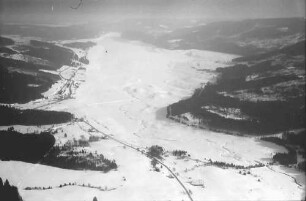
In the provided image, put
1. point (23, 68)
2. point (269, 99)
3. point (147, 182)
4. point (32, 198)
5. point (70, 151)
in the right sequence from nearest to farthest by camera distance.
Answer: point (32, 198) → point (147, 182) → point (70, 151) → point (269, 99) → point (23, 68)

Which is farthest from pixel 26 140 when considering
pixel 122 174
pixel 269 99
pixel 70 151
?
pixel 269 99

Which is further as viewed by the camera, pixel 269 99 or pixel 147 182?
pixel 269 99

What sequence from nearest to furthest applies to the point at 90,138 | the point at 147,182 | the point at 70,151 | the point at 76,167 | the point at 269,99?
1. the point at 147,182
2. the point at 76,167
3. the point at 70,151
4. the point at 90,138
5. the point at 269,99

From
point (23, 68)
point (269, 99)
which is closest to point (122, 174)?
point (269, 99)

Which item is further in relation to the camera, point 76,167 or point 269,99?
point 269,99

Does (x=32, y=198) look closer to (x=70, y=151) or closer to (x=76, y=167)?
(x=76, y=167)

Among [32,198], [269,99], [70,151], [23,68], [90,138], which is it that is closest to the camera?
[32,198]

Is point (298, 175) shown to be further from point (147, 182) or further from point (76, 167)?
point (76, 167)

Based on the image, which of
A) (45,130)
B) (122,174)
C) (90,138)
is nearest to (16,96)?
(45,130)
